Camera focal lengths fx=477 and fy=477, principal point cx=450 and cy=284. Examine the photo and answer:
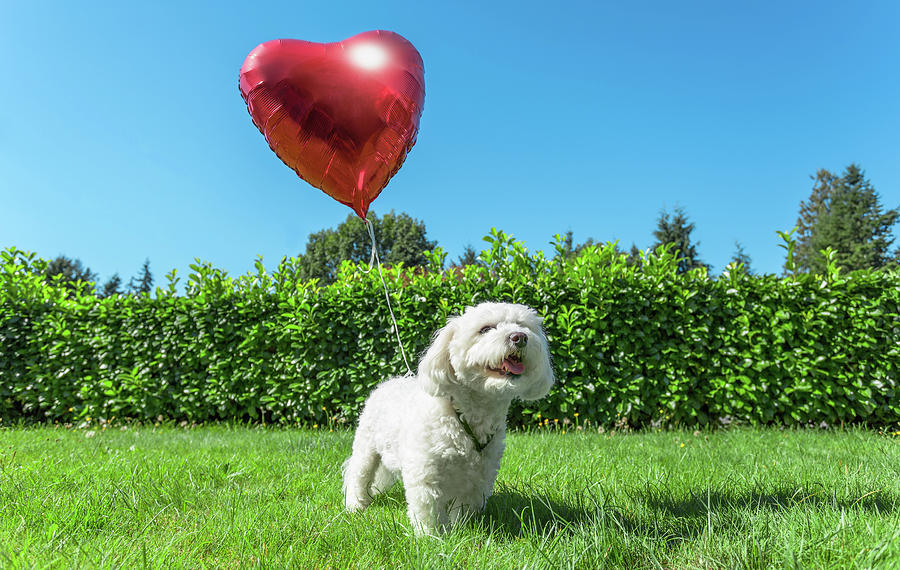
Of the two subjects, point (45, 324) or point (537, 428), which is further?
point (45, 324)

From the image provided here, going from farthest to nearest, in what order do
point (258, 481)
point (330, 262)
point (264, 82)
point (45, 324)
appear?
point (330, 262), point (45, 324), point (258, 481), point (264, 82)

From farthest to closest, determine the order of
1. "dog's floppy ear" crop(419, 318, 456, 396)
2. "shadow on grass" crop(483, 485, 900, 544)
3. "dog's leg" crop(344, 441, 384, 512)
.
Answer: "dog's leg" crop(344, 441, 384, 512), "dog's floppy ear" crop(419, 318, 456, 396), "shadow on grass" crop(483, 485, 900, 544)

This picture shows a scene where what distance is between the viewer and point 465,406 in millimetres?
2412

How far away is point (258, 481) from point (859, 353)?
269 inches

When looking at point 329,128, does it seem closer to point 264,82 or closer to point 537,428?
point 264,82

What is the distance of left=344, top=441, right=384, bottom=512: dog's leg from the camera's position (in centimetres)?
299

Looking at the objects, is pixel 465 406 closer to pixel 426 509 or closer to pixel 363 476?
pixel 426 509

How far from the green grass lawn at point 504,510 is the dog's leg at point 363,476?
4.4 inches

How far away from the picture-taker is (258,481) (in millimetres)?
3410

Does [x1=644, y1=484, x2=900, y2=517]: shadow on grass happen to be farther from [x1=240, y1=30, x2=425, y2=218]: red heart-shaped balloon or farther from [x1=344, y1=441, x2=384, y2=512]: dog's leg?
[x1=240, y1=30, x2=425, y2=218]: red heart-shaped balloon

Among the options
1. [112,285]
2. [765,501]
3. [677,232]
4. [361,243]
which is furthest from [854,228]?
[112,285]

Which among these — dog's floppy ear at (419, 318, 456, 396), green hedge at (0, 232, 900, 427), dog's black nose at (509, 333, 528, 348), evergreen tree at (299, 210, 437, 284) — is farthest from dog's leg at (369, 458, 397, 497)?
evergreen tree at (299, 210, 437, 284)

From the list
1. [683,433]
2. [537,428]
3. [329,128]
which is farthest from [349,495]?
[683,433]

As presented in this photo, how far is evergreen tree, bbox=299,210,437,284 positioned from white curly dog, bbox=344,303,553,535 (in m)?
31.4
